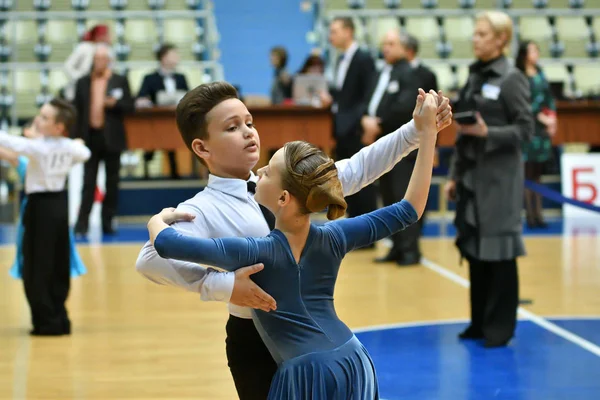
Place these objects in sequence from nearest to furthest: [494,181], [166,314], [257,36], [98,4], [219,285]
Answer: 1. [219,285]
2. [494,181]
3. [166,314]
4. [98,4]
5. [257,36]

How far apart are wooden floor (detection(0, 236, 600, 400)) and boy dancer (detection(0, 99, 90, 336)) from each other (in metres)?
0.18

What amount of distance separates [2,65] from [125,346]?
9927 mm

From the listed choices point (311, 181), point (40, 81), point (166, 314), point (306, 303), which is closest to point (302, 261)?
point (306, 303)

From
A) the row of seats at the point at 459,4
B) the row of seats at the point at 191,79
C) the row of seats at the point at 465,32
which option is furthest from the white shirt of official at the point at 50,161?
the row of seats at the point at 459,4

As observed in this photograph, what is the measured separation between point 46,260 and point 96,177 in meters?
4.98

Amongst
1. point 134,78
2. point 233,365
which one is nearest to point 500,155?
point 233,365

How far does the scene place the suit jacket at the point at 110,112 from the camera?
1102 centimetres

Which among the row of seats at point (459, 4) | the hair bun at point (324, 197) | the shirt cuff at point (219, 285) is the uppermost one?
the row of seats at point (459, 4)

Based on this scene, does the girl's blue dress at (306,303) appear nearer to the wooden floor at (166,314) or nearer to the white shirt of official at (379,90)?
the wooden floor at (166,314)

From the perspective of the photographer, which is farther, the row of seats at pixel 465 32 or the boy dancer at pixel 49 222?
the row of seats at pixel 465 32

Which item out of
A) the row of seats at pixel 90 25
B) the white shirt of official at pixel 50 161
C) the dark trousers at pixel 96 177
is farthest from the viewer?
the row of seats at pixel 90 25

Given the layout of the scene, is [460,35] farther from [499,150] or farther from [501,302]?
[501,302]

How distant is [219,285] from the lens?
2.54 meters

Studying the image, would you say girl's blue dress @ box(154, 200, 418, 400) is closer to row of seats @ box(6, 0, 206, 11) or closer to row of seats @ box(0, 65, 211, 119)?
row of seats @ box(0, 65, 211, 119)
